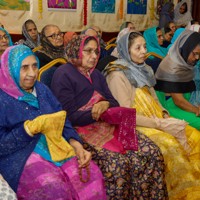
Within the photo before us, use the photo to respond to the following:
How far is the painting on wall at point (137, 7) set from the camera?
6688 mm

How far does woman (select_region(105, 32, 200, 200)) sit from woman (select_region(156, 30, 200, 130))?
0.49ft

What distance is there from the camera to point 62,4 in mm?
5395

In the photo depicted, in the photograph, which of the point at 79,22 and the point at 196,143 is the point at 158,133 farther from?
the point at 79,22

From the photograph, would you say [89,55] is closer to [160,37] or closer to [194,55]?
[194,55]

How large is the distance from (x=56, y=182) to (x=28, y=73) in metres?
0.57

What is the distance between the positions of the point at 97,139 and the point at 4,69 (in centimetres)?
68

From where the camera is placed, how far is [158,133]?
7.21ft

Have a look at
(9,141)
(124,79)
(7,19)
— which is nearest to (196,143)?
(124,79)

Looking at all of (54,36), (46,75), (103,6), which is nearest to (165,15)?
(103,6)

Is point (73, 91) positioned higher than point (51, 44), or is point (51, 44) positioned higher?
point (51, 44)

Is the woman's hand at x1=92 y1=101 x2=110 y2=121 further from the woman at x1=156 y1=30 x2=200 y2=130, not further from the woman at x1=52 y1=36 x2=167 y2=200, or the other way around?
the woman at x1=156 y1=30 x2=200 y2=130

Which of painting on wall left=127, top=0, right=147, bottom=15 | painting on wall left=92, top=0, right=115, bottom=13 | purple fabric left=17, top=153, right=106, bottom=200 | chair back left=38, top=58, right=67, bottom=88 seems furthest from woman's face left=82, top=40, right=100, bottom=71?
painting on wall left=127, top=0, right=147, bottom=15

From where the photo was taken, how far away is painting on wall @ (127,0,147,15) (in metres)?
6.69

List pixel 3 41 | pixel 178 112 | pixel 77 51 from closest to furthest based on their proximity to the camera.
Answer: pixel 77 51
pixel 178 112
pixel 3 41
